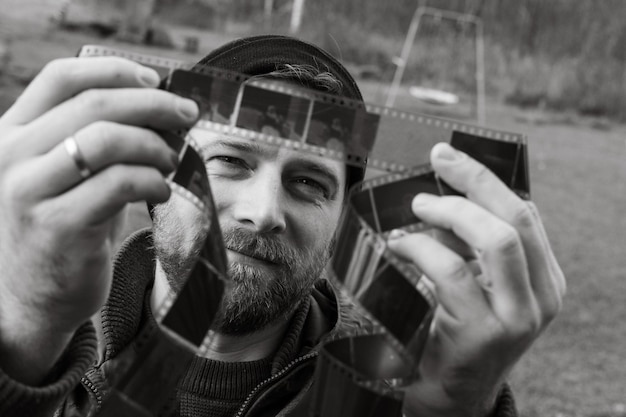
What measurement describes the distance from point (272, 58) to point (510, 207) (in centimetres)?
96

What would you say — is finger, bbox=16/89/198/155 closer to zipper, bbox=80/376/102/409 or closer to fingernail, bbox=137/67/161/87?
fingernail, bbox=137/67/161/87

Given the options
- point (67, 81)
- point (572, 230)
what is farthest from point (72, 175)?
point (572, 230)

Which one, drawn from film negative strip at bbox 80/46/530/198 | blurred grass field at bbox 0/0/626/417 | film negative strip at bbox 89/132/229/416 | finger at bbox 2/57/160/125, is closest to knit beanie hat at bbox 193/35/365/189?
film negative strip at bbox 80/46/530/198

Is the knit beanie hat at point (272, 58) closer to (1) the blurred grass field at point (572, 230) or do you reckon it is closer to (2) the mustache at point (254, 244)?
(2) the mustache at point (254, 244)

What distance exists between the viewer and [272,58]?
184cm

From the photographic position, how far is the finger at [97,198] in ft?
3.22

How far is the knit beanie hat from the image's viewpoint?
1.83 metres

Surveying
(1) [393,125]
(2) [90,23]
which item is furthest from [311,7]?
(1) [393,125]

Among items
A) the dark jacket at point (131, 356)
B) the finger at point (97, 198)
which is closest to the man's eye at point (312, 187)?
the dark jacket at point (131, 356)

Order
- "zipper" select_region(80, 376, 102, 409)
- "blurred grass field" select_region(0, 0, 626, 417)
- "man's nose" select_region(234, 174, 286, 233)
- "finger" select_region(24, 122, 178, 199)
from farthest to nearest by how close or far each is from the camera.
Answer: "blurred grass field" select_region(0, 0, 626, 417) → "man's nose" select_region(234, 174, 286, 233) → "zipper" select_region(80, 376, 102, 409) → "finger" select_region(24, 122, 178, 199)

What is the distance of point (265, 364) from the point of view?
1.80 m

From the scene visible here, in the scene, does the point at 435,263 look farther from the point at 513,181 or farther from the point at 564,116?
the point at 564,116

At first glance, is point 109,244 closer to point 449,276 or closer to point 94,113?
point 94,113

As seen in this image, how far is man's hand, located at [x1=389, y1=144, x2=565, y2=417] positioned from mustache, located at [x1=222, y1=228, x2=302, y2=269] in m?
0.55
